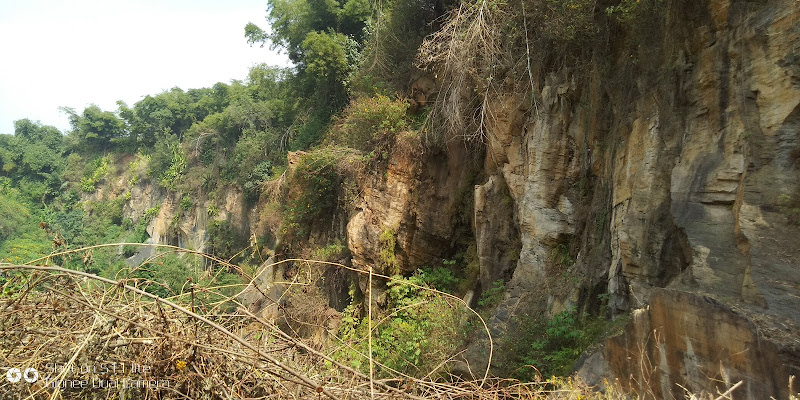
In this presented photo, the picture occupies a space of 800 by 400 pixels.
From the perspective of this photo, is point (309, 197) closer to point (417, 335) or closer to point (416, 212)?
point (416, 212)

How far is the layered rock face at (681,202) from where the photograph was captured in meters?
3.03

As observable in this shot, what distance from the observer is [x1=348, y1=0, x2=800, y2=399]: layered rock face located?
9.93ft

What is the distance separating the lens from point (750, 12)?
353 cm

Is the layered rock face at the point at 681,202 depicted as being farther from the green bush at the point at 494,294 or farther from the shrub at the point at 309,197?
the shrub at the point at 309,197

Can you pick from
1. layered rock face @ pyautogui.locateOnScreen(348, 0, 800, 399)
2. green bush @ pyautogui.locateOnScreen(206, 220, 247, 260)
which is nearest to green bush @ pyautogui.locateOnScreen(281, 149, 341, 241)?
layered rock face @ pyautogui.locateOnScreen(348, 0, 800, 399)

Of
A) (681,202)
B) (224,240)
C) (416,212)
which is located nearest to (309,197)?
(416,212)

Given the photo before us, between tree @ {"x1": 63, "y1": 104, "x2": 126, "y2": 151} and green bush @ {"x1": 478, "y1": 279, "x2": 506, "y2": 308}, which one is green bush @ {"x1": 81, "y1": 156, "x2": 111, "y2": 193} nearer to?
tree @ {"x1": 63, "y1": 104, "x2": 126, "y2": 151}

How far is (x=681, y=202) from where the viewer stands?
389cm

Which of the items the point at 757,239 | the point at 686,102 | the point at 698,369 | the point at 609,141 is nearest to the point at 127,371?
the point at 698,369

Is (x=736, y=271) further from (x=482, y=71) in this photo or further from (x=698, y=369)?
(x=482, y=71)

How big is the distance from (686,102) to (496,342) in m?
3.44

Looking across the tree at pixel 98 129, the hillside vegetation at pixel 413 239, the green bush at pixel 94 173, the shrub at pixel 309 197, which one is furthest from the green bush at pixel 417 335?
the tree at pixel 98 129

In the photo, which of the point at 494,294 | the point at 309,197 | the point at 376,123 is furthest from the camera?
the point at 309,197

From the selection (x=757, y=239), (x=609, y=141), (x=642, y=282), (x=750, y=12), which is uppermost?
(x=750, y=12)
